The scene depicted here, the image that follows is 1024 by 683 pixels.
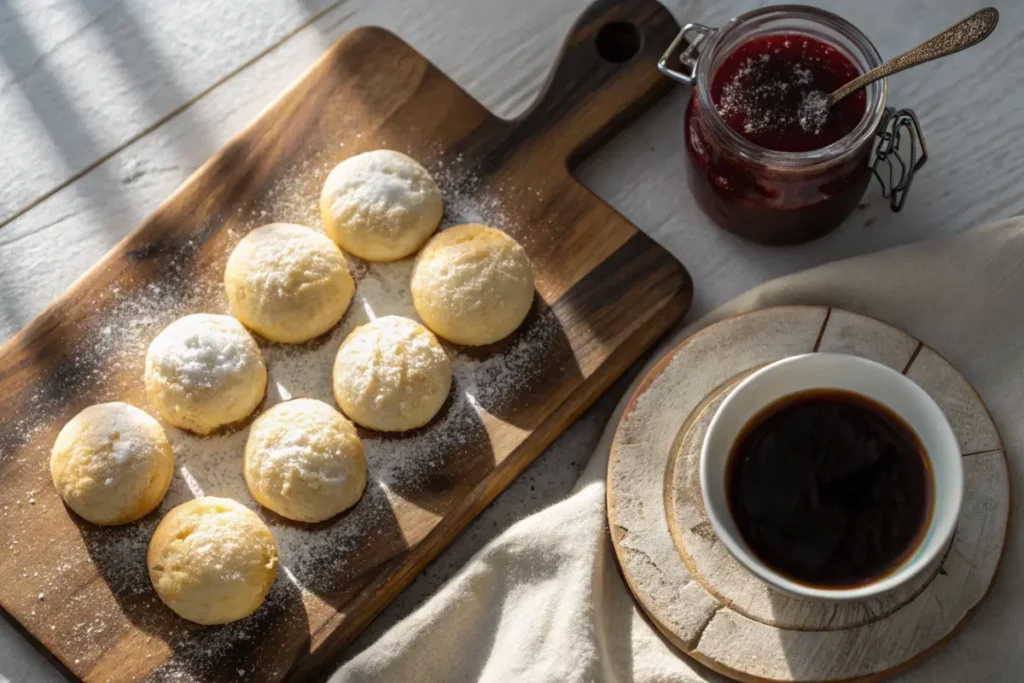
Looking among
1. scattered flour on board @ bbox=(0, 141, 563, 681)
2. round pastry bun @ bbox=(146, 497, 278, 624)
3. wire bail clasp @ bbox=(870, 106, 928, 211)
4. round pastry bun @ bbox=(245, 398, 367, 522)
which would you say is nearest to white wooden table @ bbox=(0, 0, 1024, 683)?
wire bail clasp @ bbox=(870, 106, 928, 211)

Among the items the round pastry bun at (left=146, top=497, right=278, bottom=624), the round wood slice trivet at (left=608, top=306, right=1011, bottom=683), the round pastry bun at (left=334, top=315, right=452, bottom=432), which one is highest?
the round pastry bun at (left=334, top=315, right=452, bottom=432)

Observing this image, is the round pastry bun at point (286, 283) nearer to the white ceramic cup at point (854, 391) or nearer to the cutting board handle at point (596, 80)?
the cutting board handle at point (596, 80)

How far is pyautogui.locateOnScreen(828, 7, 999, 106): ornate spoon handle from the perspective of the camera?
1307mm

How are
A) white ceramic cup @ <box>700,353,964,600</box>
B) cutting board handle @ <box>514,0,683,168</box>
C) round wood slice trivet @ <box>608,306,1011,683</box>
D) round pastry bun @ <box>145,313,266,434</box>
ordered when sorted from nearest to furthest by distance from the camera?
white ceramic cup @ <box>700,353,964,600</box>
round wood slice trivet @ <box>608,306,1011,683</box>
round pastry bun @ <box>145,313,266,434</box>
cutting board handle @ <box>514,0,683,168</box>

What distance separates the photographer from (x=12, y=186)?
1734 mm

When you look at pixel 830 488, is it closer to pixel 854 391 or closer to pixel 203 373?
pixel 854 391

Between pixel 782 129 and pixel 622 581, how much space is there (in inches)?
25.3

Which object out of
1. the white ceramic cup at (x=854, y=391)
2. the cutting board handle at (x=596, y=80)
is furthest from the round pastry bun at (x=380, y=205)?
the white ceramic cup at (x=854, y=391)

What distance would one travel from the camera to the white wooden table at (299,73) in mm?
1674

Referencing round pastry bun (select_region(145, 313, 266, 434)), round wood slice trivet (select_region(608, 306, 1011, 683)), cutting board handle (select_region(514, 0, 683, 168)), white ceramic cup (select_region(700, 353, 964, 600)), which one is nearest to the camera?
white ceramic cup (select_region(700, 353, 964, 600))

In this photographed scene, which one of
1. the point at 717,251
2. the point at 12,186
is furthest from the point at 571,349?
the point at 12,186

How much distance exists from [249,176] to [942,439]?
3.42 ft

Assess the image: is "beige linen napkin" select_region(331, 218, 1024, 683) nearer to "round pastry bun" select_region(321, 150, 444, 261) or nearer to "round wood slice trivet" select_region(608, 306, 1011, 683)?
"round wood slice trivet" select_region(608, 306, 1011, 683)

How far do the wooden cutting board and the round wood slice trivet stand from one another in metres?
0.13
